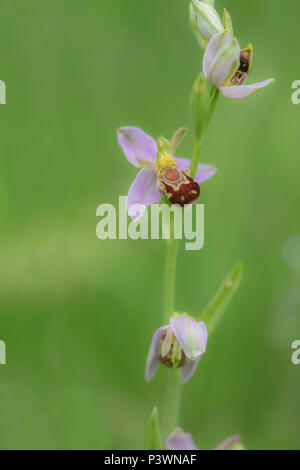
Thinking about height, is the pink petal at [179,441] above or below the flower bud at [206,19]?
below

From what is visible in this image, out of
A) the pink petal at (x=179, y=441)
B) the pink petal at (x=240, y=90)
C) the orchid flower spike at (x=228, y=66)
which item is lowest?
the pink petal at (x=179, y=441)

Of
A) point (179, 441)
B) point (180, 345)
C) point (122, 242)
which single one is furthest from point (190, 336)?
point (122, 242)

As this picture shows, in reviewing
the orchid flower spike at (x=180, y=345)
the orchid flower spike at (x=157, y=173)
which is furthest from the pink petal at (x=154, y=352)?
the orchid flower spike at (x=157, y=173)

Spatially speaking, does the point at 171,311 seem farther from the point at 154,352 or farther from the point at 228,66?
the point at 228,66

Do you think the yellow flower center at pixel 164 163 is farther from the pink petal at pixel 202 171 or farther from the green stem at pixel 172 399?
the green stem at pixel 172 399

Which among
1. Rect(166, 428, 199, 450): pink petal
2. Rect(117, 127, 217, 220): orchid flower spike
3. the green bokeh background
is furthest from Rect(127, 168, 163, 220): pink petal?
Rect(166, 428, 199, 450): pink petal

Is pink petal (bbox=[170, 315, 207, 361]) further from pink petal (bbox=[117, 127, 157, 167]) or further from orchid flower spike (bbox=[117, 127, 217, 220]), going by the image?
pink petal (bbox=[117, 127, 157, 167])
